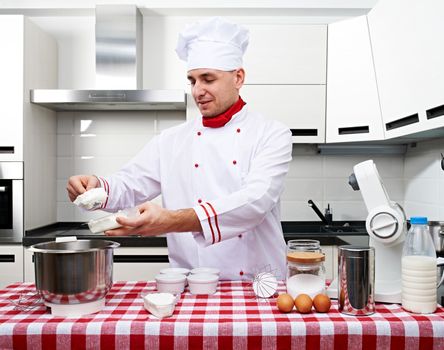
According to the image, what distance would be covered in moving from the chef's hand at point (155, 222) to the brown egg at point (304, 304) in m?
0.39

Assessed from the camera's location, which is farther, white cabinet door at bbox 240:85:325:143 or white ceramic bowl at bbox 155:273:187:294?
white cabinet door at bbox 240:85:325:143

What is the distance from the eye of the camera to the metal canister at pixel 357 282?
1.29 metres

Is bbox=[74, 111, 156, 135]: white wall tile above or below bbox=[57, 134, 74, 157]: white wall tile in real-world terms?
above

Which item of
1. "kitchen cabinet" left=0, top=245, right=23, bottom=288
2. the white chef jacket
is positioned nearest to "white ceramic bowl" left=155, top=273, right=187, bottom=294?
the white chef jacket

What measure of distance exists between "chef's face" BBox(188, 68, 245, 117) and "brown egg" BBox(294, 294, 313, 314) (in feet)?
2.90

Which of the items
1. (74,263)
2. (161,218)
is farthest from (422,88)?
(74,263)

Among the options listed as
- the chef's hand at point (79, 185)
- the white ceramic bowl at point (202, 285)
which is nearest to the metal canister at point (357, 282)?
the white ceramic bowl at point (202, 285)

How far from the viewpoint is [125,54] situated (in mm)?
3205

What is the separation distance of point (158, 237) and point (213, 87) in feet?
4.00

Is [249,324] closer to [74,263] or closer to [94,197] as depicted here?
[74,263]

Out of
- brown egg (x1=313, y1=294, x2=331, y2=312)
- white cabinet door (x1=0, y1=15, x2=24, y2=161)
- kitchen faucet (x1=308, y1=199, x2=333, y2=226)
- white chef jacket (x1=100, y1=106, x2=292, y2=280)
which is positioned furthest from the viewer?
kitchen faucet (x1=308, y1=199, x2=333, y2=226)

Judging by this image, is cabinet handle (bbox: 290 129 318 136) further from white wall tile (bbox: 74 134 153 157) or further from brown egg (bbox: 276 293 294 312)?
brown egg (bbox: 276 293 294 312)

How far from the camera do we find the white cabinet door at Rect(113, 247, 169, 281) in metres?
2.86

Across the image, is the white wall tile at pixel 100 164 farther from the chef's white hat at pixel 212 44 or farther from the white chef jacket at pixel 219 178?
the chef's white hat at pixel 212 44
